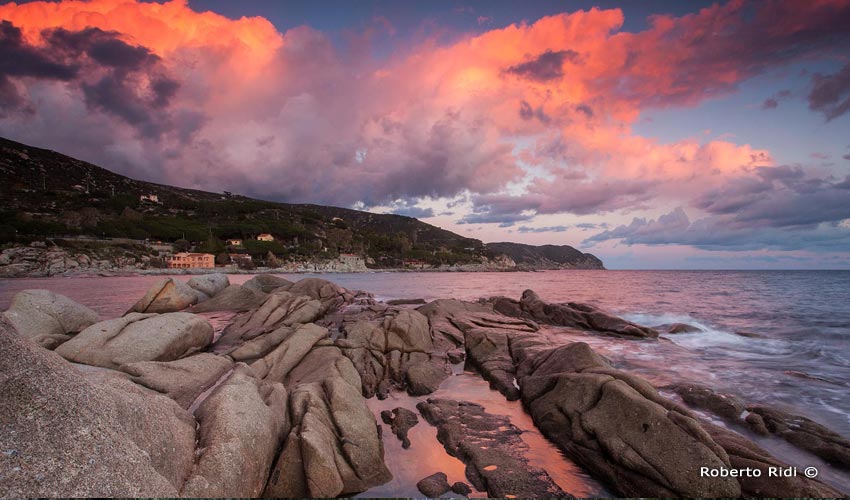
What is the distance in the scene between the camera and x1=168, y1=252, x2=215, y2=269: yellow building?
87.2m

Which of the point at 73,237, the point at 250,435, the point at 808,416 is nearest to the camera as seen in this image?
the point at 250,435

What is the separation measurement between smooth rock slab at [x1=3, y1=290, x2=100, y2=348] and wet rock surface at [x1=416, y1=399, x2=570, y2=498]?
14429mm

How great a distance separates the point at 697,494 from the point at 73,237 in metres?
115

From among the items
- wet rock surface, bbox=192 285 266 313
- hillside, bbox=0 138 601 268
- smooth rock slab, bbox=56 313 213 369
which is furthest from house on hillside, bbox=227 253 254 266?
smooth rock slab, bbox=56 313 213 369

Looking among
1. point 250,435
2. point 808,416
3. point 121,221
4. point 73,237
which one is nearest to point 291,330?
point 250,435

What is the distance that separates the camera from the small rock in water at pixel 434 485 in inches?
233

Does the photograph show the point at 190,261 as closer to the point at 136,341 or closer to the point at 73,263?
the point at 73,263

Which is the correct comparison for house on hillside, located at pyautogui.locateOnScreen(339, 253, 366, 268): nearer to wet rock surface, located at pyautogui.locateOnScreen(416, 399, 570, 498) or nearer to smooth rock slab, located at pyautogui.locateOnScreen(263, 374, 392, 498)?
wet rock surface, located at pyautogui.locateOnScreen(416, 399, 570, 498)

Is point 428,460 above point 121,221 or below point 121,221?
below

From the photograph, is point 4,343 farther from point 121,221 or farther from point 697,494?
point 121,221

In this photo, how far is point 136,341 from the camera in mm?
10523

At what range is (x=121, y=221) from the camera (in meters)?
102

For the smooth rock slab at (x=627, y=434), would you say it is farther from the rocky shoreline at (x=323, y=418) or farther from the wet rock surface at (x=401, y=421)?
the wet rock surface at (x=401, y=421)

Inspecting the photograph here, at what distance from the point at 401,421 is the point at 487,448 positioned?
2.17 metres
